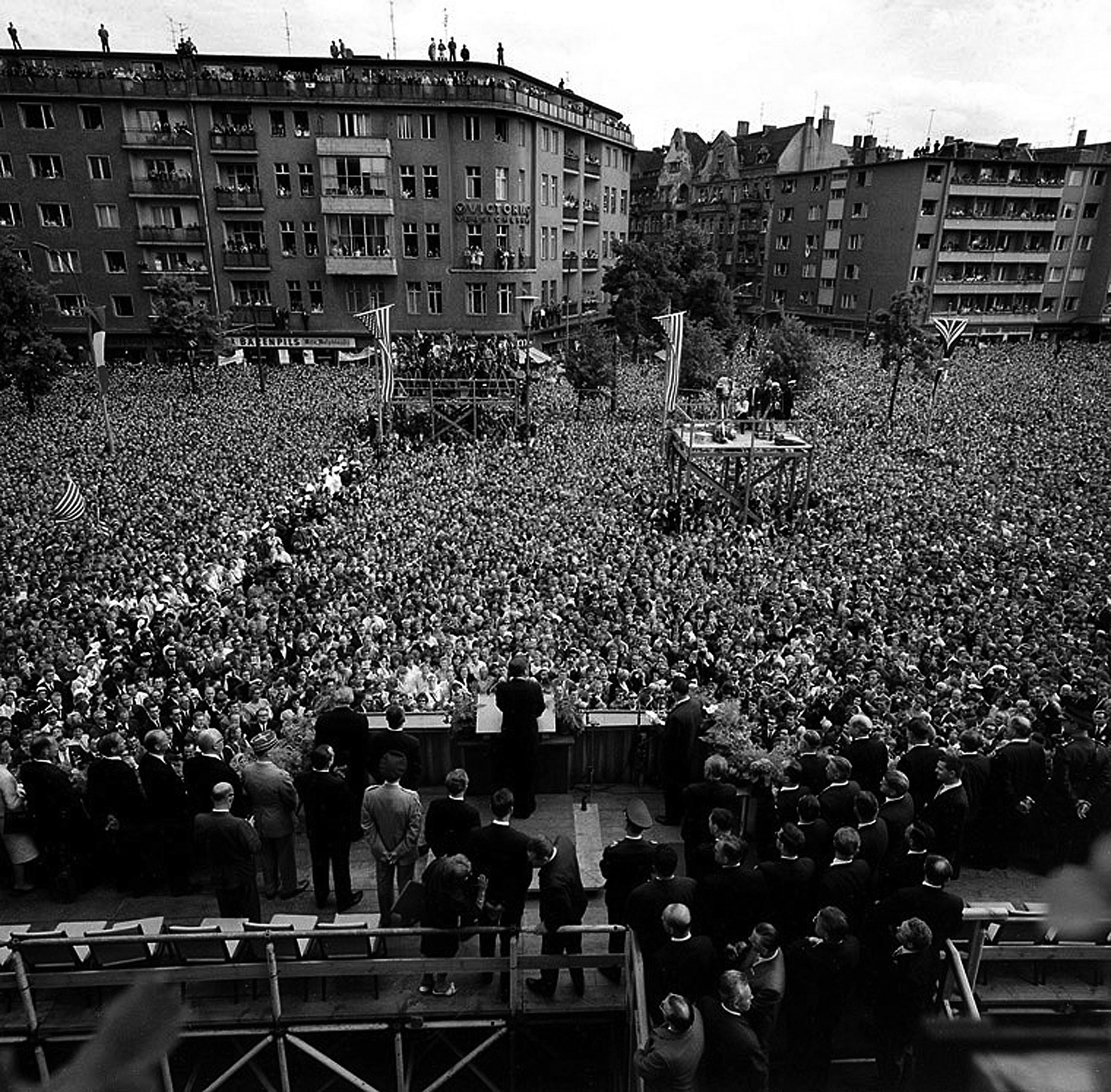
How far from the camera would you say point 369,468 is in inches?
1065

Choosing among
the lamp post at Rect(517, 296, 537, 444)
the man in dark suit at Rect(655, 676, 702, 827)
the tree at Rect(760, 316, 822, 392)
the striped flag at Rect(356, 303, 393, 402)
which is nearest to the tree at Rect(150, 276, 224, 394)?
the striped flag at Rect(356, 303, 393, 402)

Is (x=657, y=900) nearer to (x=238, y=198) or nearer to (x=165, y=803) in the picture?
(x=165, y=803)

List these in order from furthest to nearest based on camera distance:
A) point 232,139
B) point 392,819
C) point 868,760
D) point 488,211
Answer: point 488,211 → point 232,139 → point 868,760 → point 392,819

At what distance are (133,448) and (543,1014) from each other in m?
26.2

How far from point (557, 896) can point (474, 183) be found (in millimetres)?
47135

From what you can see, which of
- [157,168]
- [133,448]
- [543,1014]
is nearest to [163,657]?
[543,1014]

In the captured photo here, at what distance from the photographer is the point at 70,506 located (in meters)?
18.6

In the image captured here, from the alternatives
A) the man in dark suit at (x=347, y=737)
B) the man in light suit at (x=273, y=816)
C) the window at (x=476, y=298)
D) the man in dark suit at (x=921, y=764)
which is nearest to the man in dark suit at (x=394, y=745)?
the man in dark suit at (x=347, y=737)

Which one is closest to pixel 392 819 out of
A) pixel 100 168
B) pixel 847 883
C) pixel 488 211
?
pixel 847 883

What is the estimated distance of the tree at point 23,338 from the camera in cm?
3077

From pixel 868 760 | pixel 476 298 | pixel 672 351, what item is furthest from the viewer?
pixel 476 298

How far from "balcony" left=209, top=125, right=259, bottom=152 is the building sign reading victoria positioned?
12.3 metres

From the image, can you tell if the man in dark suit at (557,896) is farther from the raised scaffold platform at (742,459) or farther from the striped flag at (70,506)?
the raised scaffold platform at (742,459)

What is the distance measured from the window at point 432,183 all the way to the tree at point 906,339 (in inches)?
1099
